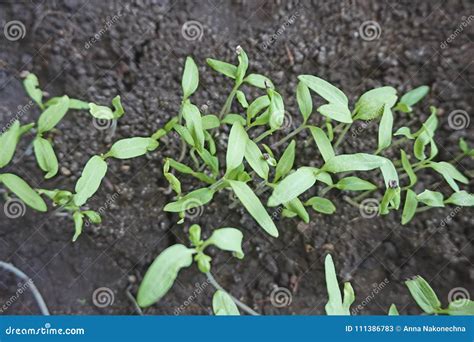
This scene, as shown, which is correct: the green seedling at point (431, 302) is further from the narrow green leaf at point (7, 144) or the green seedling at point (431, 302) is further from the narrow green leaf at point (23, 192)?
the narrow green leaf at point (7, 144)

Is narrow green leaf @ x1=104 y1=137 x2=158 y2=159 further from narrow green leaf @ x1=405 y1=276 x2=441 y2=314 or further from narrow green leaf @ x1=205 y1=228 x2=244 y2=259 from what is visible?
narrow green leaf @ x1=405 y1=276 x2=441 y2=314

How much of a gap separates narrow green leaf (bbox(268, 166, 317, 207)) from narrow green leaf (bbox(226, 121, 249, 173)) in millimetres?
106

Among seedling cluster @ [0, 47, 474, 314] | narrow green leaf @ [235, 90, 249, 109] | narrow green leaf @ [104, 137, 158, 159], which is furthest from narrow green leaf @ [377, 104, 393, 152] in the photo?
narrow green leaf @ [104, 137, 158, 159]

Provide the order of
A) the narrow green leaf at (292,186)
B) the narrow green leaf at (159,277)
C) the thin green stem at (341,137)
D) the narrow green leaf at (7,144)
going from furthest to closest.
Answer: the thin green stem at (341,137), the narrow green leaf at (7,144), the narrow green leaf at (292,186), the narrow green leaf at (159,277)

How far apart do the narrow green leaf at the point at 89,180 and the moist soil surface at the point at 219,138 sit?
36 cm

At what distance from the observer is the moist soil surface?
1.48 m

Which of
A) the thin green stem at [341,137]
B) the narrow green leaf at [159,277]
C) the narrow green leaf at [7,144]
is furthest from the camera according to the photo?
the thin green stem at [341,137]

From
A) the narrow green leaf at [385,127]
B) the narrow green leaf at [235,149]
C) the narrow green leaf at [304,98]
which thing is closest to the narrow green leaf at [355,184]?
the narrow green leaf at [385,127]

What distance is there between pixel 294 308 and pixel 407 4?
3.46 ft

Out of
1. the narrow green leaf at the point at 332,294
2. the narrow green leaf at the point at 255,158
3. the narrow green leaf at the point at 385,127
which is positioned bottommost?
the narrow green leaf at the point at 332,294

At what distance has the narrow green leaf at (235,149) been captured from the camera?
3.67 feet

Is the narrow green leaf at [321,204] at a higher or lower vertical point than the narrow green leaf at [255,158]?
lower

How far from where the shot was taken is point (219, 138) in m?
1.52

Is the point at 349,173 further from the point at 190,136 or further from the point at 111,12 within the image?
the point at 111,12
